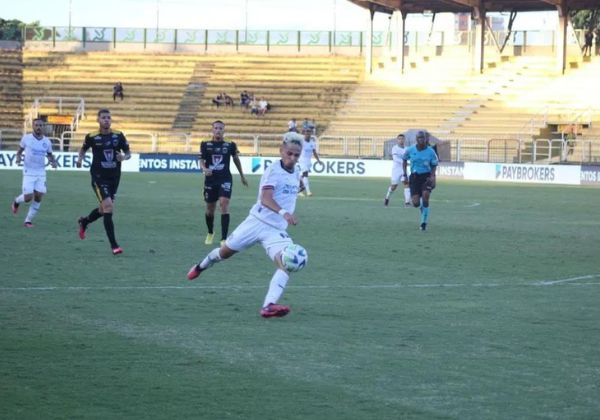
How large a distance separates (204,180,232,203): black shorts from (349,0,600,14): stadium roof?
41.9 meters

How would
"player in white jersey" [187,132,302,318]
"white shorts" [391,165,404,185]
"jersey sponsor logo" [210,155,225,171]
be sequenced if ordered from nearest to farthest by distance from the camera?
"player in white jersey" [187,132,302,318] < "jersey sponsor logo" [210,155,225,171] < "white shorts" [391,165,404,185]

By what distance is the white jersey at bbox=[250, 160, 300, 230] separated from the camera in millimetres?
12047

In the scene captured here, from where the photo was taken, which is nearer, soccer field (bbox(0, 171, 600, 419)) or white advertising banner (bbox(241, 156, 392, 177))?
soccer field (bbox(0, 171, 600, 419))

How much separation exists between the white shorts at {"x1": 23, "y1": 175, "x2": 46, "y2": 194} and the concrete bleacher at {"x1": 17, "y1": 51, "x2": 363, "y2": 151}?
Answer: 127ft

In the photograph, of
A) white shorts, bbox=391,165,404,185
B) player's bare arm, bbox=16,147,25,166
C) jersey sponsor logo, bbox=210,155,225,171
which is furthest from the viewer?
white shorts, bbox=391,165,404,185

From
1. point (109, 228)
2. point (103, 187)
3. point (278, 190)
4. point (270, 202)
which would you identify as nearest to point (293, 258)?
point (270, 202)

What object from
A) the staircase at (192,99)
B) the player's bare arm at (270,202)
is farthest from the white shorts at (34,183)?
the staircase at (192,99)

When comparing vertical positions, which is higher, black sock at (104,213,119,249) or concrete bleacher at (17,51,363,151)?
concrete bleacher at (17,51,363,151)

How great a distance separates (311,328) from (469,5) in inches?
2090

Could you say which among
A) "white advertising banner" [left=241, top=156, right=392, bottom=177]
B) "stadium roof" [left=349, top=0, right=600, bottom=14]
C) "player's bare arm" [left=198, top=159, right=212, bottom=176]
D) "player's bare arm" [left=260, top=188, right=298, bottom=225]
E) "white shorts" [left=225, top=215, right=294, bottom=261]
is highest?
"stadium roof" [left=349, top=0, right=600, bottom=14]

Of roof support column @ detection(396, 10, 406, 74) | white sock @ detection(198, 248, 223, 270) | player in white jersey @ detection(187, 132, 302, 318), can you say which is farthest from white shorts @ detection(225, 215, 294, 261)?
roof support column @ detection(396, 10, 406, 74)

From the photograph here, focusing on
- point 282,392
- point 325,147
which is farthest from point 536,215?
point 325,147

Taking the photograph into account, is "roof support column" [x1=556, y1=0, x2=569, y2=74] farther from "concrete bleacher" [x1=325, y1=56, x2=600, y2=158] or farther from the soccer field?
the soccer field

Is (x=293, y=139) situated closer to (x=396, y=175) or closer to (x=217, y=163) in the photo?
(x=217, y=163)
